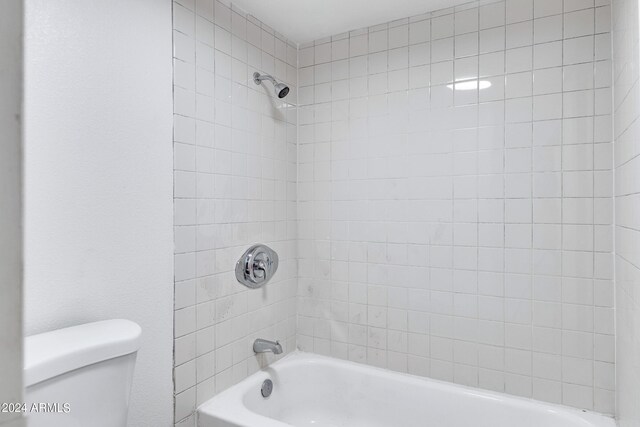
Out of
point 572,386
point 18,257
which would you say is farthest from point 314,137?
point 18,257

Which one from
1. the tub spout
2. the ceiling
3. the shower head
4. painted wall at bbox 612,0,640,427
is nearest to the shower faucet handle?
the tub spout

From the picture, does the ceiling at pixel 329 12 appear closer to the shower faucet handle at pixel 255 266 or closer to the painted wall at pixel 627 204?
the painted wall at pixel 627 204

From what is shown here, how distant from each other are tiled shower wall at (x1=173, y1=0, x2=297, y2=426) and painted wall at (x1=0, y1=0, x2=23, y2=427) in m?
1.37

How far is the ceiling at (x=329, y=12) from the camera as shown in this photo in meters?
1.81

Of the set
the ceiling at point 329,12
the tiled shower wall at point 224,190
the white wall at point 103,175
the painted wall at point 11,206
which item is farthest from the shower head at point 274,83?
the painted wall at point 11,206

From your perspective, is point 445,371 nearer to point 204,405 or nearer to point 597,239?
point 597,239

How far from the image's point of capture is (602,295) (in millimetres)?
1582

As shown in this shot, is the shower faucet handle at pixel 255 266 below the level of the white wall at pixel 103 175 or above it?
below

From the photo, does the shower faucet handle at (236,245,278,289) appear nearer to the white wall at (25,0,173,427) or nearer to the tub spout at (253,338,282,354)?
the tub spout at (253,338,282,354)

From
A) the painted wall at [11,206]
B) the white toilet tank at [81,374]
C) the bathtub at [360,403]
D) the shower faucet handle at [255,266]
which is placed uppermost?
the painted wall at [11,206]

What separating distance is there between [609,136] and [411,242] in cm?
93

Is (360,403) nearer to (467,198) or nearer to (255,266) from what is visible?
(255,266)

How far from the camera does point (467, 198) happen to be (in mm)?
1816

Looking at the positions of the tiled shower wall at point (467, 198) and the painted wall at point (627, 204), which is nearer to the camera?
the painted wall at point (627, 204)
